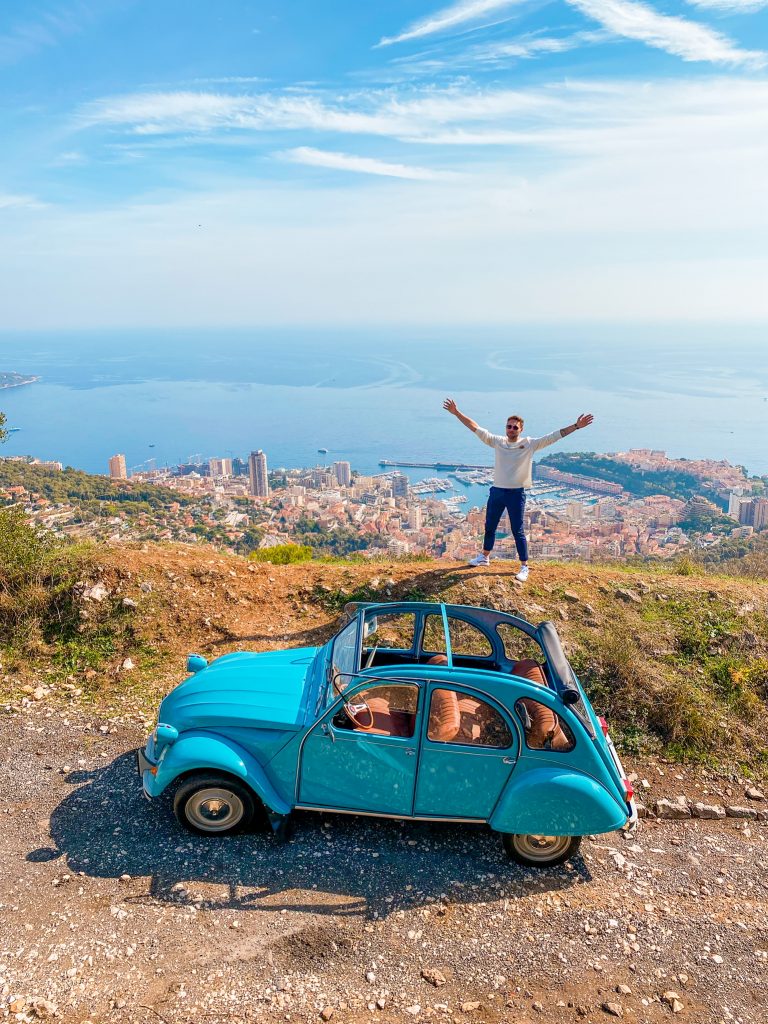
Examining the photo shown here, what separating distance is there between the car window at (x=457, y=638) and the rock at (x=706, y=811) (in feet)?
7.90

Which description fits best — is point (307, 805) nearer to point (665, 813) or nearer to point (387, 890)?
point (387, 890)

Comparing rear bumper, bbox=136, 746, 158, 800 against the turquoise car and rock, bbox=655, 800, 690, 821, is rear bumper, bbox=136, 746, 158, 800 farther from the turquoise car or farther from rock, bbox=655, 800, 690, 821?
rock, bbox=655, 800, 690, 821

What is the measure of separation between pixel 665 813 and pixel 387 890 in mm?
2895

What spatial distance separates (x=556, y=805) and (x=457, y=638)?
9.68 feet

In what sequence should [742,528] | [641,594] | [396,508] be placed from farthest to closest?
[396,508]
[742,528]
[641,594]

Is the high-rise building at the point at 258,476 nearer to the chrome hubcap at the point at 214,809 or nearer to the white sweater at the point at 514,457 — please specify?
the white sweater at the point at 514,457

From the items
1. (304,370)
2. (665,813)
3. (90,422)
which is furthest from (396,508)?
(304,370)

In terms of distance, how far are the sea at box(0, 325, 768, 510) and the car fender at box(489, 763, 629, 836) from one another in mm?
31251

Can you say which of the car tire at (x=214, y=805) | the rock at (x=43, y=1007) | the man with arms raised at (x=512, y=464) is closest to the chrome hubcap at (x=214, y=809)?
the car tire at (x=214, y=805)

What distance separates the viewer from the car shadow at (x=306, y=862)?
4688 millimetres

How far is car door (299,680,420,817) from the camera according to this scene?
4887 millimetres

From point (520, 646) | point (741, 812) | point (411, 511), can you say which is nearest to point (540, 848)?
point (741, 812)

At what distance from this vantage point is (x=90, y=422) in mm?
69562

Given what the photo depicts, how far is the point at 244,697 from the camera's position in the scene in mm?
5281
